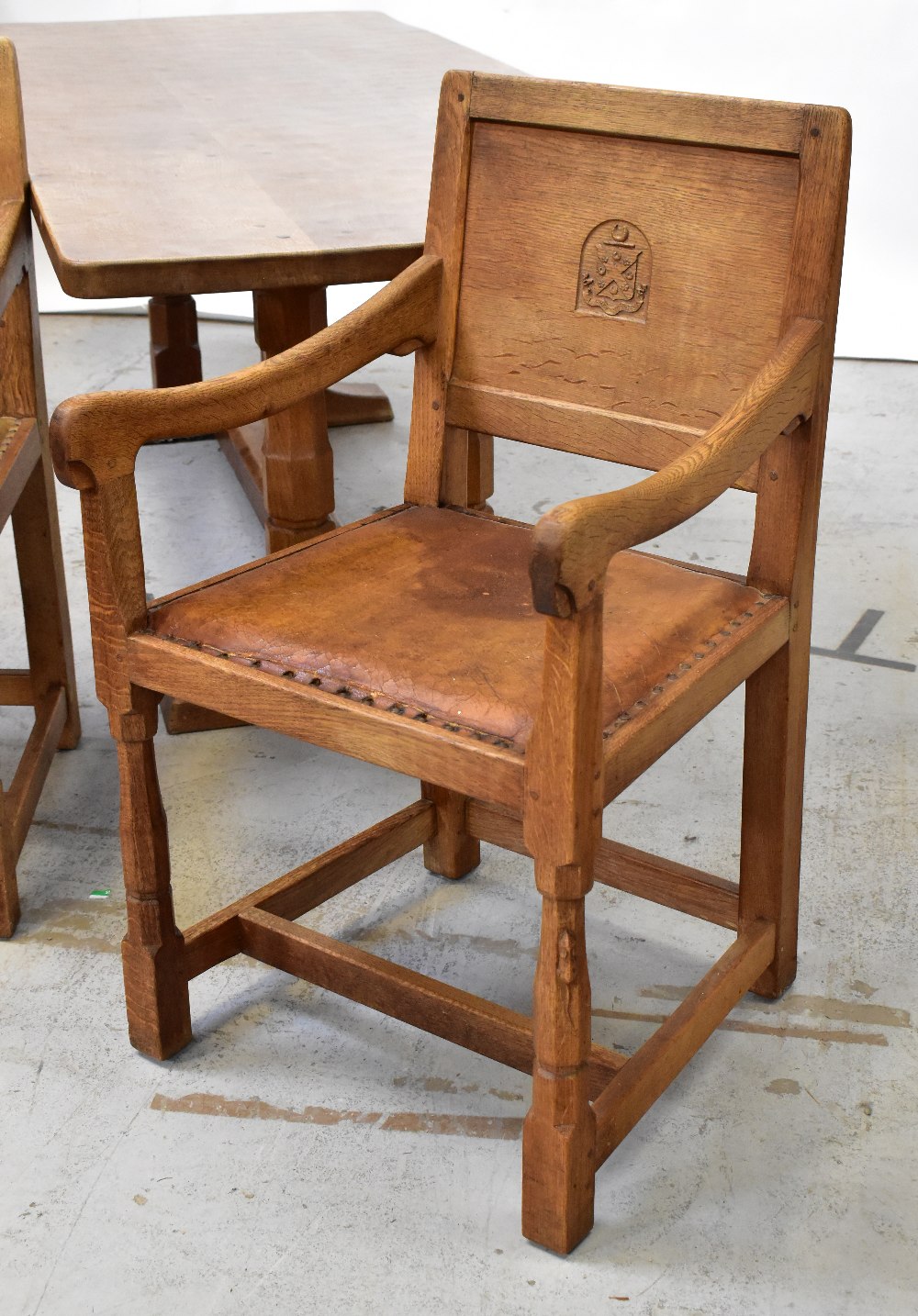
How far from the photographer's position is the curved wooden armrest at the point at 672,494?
117 centimetres

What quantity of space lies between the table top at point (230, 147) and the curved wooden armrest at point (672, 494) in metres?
0.57

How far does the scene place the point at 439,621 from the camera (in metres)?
1.49

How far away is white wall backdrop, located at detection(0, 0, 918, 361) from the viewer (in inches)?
181

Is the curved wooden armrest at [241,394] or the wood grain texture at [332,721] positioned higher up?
the curved wooden armrest at [241,394]

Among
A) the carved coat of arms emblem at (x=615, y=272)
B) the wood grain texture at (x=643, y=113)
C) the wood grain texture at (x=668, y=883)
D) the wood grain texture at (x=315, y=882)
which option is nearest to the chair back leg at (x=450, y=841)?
the wood grain texture at (x=315, y=882)

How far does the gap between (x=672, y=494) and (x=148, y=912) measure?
74 cm

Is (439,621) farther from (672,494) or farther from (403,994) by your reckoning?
(403,994)

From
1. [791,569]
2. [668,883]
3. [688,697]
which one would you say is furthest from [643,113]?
[668,883]

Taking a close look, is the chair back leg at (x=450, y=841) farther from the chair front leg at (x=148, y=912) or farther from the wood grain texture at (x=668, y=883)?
the chair front leg at (x=148, y=912)

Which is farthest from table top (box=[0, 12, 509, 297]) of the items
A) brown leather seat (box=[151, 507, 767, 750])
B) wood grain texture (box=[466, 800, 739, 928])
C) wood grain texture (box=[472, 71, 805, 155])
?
wood grain texture (box=[466, 800, 739, 928])

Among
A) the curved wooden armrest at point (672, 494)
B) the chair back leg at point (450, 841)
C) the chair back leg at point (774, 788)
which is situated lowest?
the chair back leg at point (450, 841)

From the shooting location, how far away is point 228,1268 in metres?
1.44

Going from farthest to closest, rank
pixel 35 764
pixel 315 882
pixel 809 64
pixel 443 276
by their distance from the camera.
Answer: pixel 809 64 < pixel 35 764 < pixel 315 882 < pixel 443 276

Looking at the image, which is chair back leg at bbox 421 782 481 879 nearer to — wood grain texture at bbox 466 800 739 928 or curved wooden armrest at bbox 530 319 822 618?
wood grain texture at bbox 466 800 739 928
